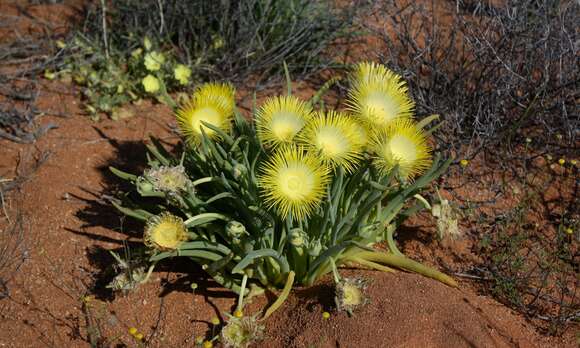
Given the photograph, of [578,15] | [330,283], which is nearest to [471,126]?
[578,15]

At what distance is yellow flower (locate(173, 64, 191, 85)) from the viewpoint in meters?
3.67

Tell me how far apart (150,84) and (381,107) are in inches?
69.0

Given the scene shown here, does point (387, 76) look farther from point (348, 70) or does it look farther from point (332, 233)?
point (348, 70)

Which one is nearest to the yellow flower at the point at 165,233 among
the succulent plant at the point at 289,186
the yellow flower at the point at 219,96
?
the succulent plant at the point at 289,186

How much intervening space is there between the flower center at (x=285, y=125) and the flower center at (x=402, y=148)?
348 millimetres

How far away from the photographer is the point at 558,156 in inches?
135

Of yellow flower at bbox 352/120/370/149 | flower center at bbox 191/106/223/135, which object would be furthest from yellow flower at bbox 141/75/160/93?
yellow flower at bbox 352/120/370/149

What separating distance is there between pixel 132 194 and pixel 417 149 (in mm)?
1490

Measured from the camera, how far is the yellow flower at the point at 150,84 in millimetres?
3641

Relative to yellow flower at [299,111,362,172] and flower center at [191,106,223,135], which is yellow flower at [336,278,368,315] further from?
flower center at [191,106,223,135]

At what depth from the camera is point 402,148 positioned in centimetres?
228

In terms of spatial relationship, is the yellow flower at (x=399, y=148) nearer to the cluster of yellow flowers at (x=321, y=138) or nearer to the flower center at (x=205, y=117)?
the cluster of yellow flowers at (x=321, y=138)

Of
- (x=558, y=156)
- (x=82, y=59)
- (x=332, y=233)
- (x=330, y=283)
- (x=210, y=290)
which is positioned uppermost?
(x=558, y=156)

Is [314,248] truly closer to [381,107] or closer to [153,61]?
[381,107]
